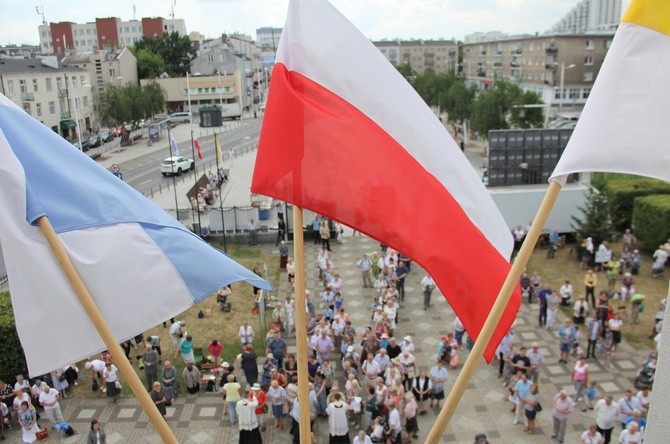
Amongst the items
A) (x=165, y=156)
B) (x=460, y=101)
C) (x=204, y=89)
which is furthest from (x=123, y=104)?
(x=460, y=101)

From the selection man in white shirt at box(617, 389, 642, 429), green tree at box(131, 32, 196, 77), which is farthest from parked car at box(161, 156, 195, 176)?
green tree at box(131, 32, 196, 77)

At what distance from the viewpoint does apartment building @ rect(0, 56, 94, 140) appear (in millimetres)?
51625

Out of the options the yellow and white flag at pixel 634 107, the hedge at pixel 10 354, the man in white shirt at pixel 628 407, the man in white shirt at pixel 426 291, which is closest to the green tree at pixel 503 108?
the man in white shirt at pixel 426 291

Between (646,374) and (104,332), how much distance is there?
594 inches

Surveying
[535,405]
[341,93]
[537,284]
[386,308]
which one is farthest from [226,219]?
[341,93]

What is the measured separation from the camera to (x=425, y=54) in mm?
148375

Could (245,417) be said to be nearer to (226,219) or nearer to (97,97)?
(226,219)

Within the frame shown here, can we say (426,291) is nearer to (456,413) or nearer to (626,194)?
(456,413)

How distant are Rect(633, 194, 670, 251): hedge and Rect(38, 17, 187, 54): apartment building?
10834cm

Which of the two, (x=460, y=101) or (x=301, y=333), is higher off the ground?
(x=460, y=101)

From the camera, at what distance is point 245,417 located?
42.8ft

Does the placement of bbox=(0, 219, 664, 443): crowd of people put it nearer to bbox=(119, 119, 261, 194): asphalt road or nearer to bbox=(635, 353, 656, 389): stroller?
bbox=(635, 353, 656, 389): stroller

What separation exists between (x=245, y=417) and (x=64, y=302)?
9657mm

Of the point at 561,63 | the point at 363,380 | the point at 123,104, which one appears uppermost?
the point at 561,63
